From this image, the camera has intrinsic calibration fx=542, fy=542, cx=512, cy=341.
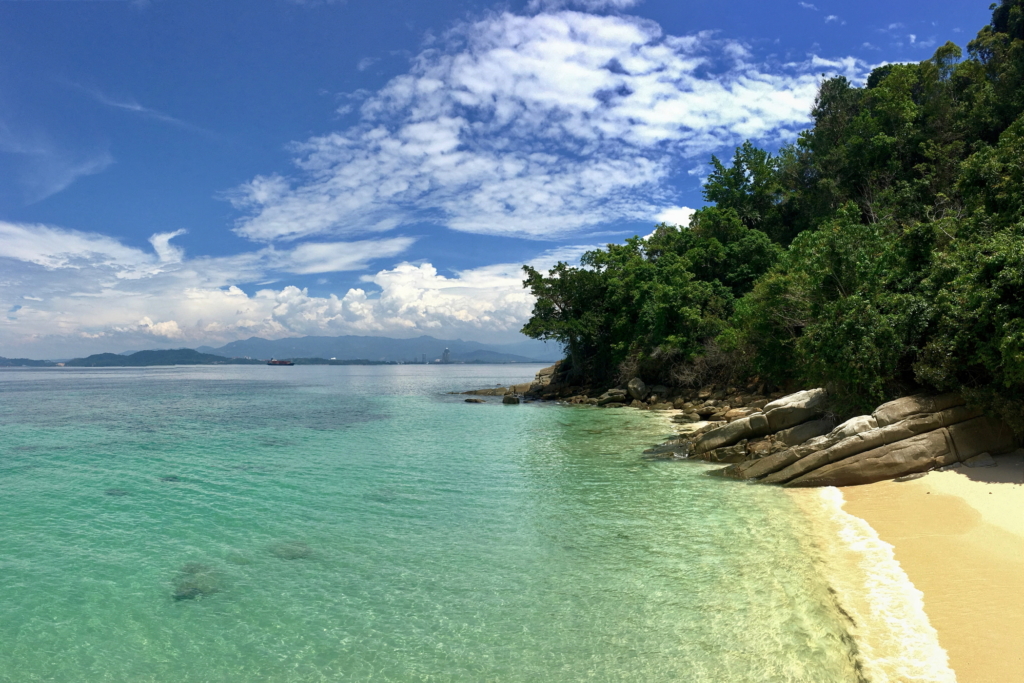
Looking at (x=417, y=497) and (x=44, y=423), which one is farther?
(x=44, y=423)

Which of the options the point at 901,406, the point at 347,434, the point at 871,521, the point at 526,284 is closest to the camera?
the point at 871,521

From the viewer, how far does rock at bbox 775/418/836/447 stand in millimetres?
20031

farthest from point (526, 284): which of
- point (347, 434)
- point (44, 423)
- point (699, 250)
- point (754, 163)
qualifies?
point (44, 423)

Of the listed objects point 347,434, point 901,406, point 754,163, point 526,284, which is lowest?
point 347,434

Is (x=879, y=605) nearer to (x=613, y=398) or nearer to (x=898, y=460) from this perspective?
(x=898, y=460)

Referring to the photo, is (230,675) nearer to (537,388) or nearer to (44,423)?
(44,423)

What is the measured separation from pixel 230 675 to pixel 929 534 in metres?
13.2

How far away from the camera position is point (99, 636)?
8883 millimetres

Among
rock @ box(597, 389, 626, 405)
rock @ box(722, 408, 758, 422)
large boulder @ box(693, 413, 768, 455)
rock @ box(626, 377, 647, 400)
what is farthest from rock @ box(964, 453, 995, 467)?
rock @ box(597, 389, 626, 405)

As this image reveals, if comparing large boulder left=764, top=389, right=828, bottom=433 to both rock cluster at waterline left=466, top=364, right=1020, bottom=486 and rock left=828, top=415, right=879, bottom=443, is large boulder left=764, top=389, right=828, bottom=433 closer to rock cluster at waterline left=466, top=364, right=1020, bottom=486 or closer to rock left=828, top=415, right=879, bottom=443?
rock cluster at waterline left=466, top=364, right=1020, bottom=486

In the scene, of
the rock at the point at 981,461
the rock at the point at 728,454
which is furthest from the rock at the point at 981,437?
the rock at the point at 728,454

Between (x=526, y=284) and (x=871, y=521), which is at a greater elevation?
(x=526, y=284)

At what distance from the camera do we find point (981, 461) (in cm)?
1520

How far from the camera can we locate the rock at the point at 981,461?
15.0 metres
